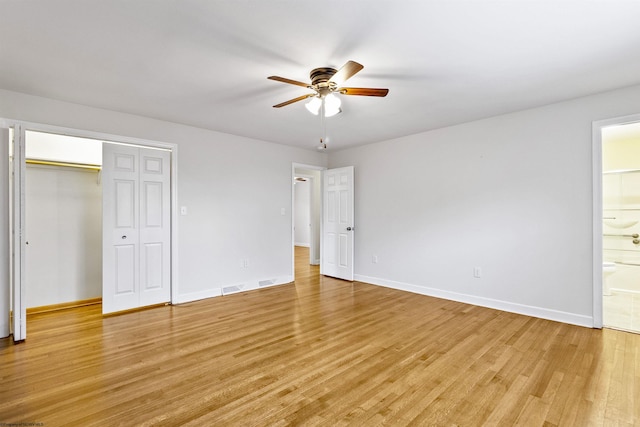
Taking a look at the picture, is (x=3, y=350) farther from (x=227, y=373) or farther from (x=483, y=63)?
(x=483, y=63)

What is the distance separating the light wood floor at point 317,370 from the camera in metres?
1.82

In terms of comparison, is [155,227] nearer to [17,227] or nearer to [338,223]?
[17,227]

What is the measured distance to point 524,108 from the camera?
3.52 m

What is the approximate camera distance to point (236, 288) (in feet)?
15.2

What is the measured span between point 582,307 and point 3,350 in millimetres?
5765

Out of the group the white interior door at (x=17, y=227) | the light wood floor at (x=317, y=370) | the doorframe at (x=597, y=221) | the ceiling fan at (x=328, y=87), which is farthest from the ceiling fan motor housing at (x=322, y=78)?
the white interior door at (x=17, y=227)

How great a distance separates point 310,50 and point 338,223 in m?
3.71

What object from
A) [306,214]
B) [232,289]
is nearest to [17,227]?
[232,289]

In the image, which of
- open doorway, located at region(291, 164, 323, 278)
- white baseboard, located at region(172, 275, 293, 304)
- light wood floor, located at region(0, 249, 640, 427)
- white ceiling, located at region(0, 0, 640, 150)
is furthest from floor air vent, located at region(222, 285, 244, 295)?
white ceiling, located at region(0, 0, 640, 150)

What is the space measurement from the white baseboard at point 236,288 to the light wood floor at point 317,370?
0.54 meters

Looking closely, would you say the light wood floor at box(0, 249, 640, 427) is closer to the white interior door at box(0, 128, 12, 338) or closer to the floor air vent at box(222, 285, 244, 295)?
the white interior door at box(0, 128, 12, 338)

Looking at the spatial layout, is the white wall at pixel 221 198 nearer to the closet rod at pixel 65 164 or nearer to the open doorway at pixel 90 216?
the open doorway at pixel 90 216

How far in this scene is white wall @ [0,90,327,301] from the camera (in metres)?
3.82

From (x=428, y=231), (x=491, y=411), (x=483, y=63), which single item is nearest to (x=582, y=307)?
(x=428, y=231)
